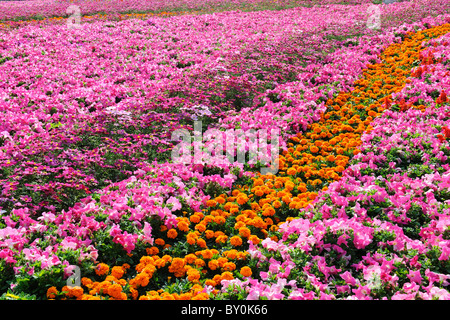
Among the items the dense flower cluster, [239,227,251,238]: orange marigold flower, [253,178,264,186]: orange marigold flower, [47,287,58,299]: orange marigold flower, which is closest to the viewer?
[47,287,58,299]: orange marigold flower

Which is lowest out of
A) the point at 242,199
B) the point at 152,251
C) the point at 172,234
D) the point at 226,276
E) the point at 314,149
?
the point at 226,276

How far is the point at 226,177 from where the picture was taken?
5016mm

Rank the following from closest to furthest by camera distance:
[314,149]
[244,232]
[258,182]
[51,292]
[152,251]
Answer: [51,292], [152,251], [244,232], [258,182], [314,149]

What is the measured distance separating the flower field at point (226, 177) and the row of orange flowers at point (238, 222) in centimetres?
2

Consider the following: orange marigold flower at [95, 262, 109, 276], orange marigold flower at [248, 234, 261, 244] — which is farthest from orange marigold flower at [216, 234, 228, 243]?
orange marigold flower at [95, 262, 109, 276]

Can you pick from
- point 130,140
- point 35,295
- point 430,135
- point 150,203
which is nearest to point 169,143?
point 130,140

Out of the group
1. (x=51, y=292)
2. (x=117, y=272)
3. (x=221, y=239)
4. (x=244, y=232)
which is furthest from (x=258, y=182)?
(x=51, y=292)

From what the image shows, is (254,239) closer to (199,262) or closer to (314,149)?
(199,262)

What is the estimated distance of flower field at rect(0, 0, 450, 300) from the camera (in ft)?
11.1

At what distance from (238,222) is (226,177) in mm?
1007

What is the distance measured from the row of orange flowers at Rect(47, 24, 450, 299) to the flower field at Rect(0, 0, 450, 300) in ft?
0.07

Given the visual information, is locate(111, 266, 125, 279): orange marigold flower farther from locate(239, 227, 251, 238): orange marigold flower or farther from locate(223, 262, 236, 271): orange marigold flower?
locate(239, 227, 251, 238): orange marigold flower

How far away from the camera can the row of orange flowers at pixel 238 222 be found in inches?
132

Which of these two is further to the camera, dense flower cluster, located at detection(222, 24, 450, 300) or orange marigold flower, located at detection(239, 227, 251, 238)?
orange marigold flower, located at detection(239, 227, 251, 238)
